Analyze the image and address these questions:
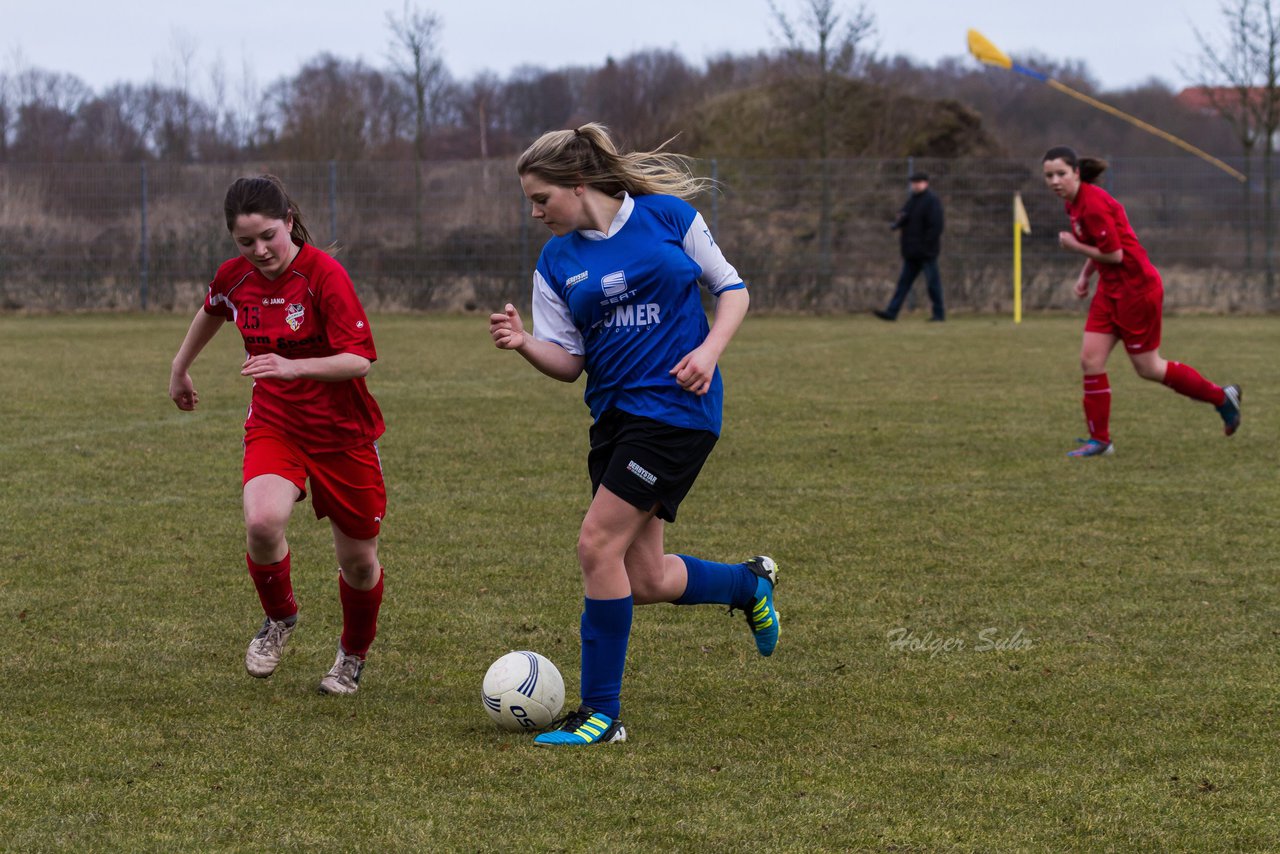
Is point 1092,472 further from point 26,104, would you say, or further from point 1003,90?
point 1003,90

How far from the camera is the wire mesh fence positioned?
22453 millimetres

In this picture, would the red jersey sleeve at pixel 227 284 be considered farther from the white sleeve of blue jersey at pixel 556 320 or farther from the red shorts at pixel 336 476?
the white sleeve of blue jersey at pixel 556 320

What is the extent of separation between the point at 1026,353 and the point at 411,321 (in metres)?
9.34

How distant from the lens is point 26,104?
35.6m

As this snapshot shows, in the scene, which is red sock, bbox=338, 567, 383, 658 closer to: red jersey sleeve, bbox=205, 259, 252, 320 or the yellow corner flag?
red jersey sleeve, bbox=205, 259, 252, 320

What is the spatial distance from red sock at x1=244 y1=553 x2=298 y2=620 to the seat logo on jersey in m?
1.25

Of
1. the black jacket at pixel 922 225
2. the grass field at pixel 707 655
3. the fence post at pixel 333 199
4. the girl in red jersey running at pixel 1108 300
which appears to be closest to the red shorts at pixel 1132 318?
the girl in red jersey running at pixel 1108 300

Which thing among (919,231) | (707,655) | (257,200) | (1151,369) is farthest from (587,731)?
(919,231)

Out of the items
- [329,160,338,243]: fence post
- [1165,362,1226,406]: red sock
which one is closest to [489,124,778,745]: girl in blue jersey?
[1165,362,1226,406]: red sock

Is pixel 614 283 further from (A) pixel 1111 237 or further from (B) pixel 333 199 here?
(B) pixel 333 199

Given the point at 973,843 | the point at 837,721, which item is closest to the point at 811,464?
the point at 837,721

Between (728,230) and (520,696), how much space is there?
64.6ft

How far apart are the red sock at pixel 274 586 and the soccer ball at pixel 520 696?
2.49 ft

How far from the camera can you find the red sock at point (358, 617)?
4.25m
